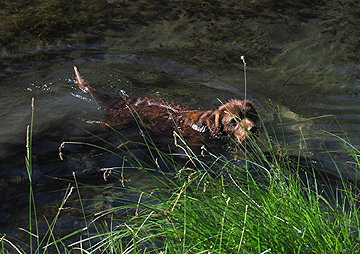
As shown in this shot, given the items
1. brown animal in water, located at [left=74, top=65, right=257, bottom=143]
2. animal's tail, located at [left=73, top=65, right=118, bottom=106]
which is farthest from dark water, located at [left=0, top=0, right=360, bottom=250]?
animal's tail, located at [left=73, top=65, right=118, bottom=106]

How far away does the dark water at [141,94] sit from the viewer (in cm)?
365

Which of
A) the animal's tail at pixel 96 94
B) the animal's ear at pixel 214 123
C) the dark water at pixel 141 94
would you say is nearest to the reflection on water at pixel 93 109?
the dark water at pixel 141 94

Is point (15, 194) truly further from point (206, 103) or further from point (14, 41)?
point (14, 41)

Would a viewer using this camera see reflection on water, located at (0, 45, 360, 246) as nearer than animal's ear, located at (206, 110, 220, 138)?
Yes

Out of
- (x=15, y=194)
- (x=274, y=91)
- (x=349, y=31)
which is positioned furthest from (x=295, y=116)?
(x=15, y=194)

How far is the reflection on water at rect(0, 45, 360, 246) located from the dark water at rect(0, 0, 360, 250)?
14mm

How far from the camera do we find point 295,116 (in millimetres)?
4711

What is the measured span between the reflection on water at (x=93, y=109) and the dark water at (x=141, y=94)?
0.05ft

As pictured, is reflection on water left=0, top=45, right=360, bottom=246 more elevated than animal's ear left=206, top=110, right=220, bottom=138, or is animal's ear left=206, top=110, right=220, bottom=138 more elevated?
animal's ear left=206, top=110, right=220, bottom=138

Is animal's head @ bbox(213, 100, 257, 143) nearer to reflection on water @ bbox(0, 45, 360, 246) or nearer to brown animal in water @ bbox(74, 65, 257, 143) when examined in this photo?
brown animal in water @ bbox(74, 65, 257, 143)

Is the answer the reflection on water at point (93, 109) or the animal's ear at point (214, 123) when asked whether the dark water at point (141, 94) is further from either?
the animal's ear at point (214, 123)

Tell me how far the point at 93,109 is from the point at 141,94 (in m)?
0.85

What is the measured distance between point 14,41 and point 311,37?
564 cm

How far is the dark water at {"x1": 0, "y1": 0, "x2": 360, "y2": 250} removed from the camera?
3.65 meters
